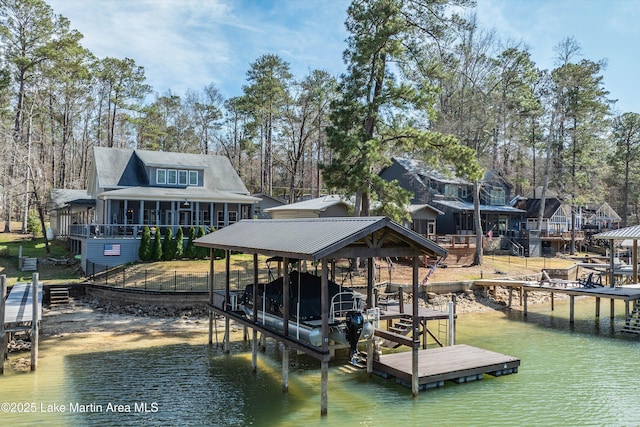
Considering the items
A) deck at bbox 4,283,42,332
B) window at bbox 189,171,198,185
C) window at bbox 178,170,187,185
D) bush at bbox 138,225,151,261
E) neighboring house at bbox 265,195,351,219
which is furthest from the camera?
window at bbox 189,171,198,185

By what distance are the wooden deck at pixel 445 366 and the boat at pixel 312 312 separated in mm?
1133

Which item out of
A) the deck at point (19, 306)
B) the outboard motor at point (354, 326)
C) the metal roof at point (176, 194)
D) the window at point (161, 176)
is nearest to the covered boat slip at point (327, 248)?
the outboard motor at point (354, 326)

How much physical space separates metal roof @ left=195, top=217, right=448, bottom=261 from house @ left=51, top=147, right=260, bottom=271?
57.4ft

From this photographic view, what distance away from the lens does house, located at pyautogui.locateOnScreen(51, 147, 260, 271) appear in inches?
1114

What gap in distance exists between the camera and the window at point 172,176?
34.0 meters

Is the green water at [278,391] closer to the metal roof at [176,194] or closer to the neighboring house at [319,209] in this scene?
the metal roof at [176,194]

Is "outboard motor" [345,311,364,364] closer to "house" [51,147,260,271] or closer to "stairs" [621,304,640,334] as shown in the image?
"stairs" [621,304,640,334]

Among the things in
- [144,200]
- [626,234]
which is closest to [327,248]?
[626,234]

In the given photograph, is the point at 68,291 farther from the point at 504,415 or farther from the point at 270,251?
the point at 504,415

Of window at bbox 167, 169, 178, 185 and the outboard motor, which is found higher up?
window at bbox 167, 169, 178, 185

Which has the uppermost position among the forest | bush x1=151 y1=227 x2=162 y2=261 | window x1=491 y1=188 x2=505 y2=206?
the forest

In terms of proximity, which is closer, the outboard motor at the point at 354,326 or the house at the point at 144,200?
the outboard motor at the point at 354,326

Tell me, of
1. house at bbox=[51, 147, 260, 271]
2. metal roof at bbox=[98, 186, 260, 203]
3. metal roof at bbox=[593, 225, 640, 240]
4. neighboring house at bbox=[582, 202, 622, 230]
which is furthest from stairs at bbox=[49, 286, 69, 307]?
neighboring house at bbox=[582, 202, 622, 230]

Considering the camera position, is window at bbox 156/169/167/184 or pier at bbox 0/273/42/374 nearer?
pier at bbox 0/273/42/374
